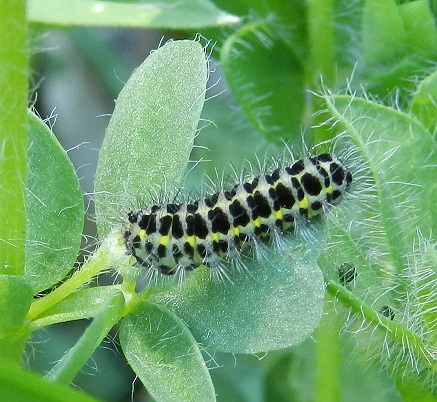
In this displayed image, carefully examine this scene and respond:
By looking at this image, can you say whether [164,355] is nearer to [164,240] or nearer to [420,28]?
[164,240]

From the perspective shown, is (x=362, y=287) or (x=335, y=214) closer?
(x=362, y=287)

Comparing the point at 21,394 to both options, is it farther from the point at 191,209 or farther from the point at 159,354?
the point at 191,209

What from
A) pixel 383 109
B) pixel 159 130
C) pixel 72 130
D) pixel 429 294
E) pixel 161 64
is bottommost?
pixel 72 130

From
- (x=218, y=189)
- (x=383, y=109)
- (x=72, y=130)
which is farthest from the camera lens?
(x=72, y=130)

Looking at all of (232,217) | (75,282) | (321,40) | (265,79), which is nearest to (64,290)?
(75,282)

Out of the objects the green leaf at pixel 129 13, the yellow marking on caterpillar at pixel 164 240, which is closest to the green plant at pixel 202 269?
the yellow marking on caterpillar at pixel 164 240

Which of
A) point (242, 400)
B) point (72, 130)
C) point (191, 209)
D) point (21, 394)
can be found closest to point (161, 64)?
point (191, 209)

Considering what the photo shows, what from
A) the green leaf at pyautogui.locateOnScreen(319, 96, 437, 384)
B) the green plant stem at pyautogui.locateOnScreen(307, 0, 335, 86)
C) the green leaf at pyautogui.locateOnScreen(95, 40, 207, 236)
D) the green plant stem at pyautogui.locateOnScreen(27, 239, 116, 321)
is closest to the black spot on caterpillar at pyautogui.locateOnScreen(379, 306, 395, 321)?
the green leaf at pyautogui.locateOnScreen(319, 96, 437, 384)

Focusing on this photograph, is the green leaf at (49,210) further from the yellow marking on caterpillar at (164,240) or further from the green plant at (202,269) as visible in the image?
the yellow marking on caterpillar at (164,240)
